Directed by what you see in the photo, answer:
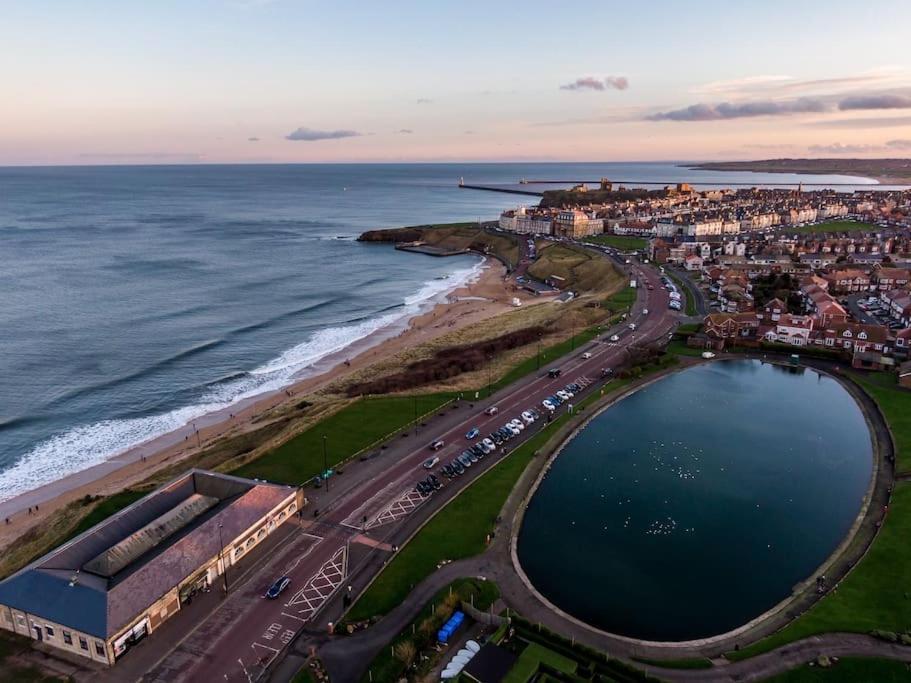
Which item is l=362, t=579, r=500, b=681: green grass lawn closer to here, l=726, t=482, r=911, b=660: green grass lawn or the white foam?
l=726, t=482, r=911, b=660: green grass lawn

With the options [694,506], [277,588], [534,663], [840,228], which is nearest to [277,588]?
[277,588]

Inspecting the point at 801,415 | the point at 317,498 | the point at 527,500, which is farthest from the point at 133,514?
the point at 801,415

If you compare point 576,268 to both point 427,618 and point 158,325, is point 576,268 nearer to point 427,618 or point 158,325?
point 158,325

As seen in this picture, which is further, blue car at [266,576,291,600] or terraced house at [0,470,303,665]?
blue car at [266,576,291,600]

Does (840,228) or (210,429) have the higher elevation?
(840,228)

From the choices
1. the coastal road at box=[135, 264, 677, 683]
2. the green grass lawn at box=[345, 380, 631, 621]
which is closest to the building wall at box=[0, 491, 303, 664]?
the coastal road at box=[135, 264, 677, 683]

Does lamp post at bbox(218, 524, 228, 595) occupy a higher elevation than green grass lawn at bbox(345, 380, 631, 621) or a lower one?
higher

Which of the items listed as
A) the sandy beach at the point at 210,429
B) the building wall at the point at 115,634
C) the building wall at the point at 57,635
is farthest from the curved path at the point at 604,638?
the sandy beach at the point at 210,429

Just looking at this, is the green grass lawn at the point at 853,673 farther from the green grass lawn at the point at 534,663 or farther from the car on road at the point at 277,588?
the car on road at the point at 277,588
